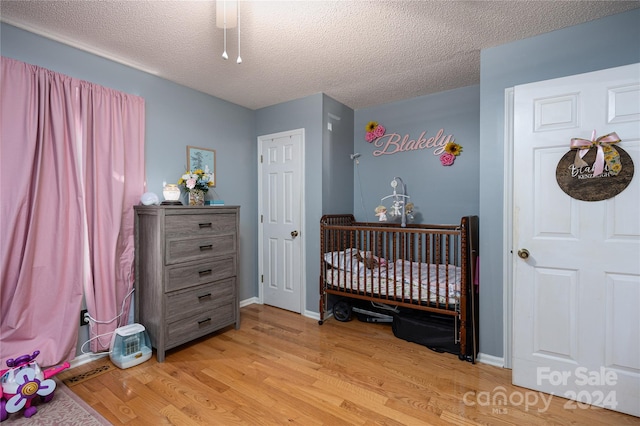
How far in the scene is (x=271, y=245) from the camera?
3.49 meters

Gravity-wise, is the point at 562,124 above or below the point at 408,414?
above

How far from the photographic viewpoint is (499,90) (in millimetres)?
2117

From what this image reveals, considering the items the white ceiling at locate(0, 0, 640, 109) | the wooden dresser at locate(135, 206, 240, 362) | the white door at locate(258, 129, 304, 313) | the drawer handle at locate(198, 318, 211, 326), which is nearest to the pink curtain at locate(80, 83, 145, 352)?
the wooden dresser at locate(135, 206, 240, 362)

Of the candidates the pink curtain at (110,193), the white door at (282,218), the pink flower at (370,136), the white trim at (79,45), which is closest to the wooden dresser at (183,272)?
the pink curtain at (110,193)

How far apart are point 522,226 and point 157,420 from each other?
249 centimetres

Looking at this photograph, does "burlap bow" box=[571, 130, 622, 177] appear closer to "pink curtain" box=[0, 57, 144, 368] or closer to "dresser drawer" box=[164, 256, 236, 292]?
"dresser drawer" box=[164, 256, 236, 292]

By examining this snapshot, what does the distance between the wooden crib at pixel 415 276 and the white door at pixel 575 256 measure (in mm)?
354

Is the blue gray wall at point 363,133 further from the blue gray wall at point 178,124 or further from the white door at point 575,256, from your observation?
the white door at point 575,256

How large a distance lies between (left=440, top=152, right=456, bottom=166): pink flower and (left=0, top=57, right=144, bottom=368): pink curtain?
2.98 meters

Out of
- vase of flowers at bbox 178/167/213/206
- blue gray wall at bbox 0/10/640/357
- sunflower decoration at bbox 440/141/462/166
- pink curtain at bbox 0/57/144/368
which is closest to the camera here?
pink curtain at bbox 0/57/144/368

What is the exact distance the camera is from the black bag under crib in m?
2.32

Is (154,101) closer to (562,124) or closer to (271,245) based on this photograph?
(271,245)

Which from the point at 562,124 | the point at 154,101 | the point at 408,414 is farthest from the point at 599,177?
the point at 154,101

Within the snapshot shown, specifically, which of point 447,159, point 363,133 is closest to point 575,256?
point 447,159
